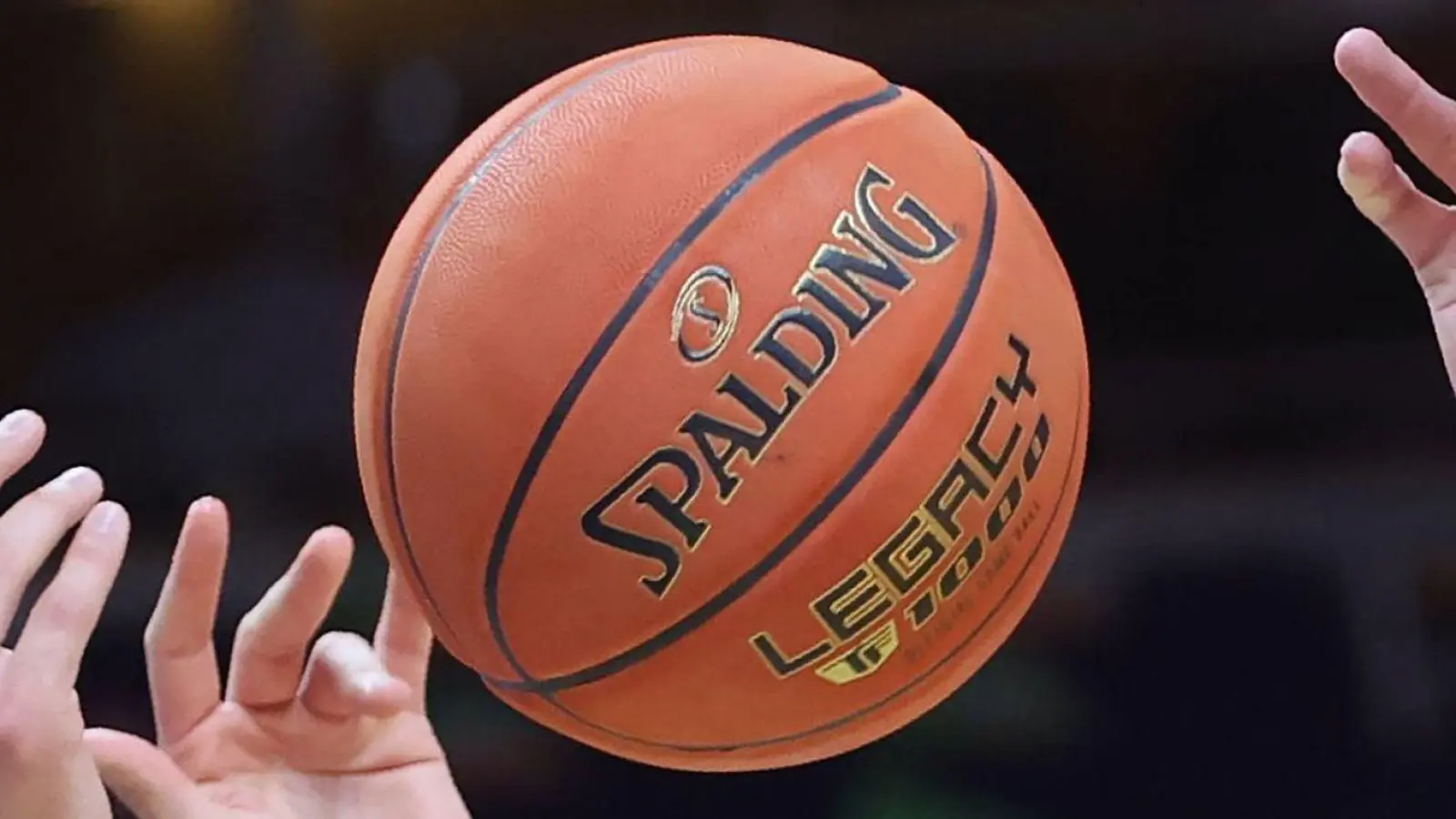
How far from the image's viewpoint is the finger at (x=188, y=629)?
0.91 m

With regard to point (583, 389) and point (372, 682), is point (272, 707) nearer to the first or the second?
point (372, 682)

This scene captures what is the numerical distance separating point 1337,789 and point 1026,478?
66.7 inches

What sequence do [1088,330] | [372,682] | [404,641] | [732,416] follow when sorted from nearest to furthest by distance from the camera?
[732,416]
[372,682]
[404,641]
[1088,330]

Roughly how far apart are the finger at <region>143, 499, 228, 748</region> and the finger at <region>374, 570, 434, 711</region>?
0.36 ft

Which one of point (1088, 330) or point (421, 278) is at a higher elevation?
point (1088, 330)

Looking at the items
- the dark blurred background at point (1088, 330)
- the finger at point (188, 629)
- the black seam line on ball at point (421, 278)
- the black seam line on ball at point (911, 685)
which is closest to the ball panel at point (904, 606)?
the black seam line on ball at point (911, 685)

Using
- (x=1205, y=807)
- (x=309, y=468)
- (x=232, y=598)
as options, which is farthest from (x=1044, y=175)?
(x=232, y=598)

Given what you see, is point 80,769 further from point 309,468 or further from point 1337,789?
point 1337,789

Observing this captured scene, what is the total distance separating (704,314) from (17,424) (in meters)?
0.36

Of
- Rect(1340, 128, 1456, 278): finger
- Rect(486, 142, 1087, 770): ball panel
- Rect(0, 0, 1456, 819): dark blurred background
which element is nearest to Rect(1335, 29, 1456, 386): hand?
Rect(1340, 128, 1456, 278): finger

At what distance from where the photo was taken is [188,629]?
0.92 metres

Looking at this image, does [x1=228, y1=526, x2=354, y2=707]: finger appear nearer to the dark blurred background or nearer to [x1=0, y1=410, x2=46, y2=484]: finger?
[x1=0, y1=410, x2=46, y2=484]: finger

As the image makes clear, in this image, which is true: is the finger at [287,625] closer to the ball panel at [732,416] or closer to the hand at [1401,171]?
the ball panel at [732,416]

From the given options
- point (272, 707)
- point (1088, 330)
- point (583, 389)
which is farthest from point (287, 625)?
point (1088, 330)
